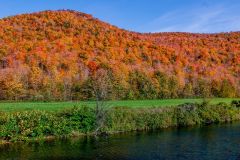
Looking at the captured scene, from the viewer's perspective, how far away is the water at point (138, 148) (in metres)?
39.6

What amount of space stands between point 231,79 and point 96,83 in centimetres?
4622

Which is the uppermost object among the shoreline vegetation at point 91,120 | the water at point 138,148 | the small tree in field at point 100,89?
the small tree in field at point 100,89

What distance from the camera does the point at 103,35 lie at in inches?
4953

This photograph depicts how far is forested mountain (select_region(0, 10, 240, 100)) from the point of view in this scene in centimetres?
9619

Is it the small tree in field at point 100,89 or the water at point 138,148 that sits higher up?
the small tree in field at point 100,89

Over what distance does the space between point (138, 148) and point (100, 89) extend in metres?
33.2

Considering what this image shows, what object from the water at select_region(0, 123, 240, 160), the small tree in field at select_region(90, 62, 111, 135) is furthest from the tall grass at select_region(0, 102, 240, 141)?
the water at select_region(0, 123, 240, 160)

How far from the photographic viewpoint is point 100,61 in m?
112

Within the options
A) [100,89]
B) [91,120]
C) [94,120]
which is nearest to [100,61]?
[100,89]

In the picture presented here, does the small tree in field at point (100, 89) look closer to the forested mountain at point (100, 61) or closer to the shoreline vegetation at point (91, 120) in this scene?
the shoreline vegetation at point (91, 120)

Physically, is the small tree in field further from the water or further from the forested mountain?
the water

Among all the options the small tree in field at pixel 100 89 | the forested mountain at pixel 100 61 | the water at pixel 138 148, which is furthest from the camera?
the forested mountain at pixel 100 61

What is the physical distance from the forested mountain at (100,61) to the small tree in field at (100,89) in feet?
4.59

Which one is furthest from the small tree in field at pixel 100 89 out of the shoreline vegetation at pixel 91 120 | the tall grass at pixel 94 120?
the tall grass at pixel 94 120
